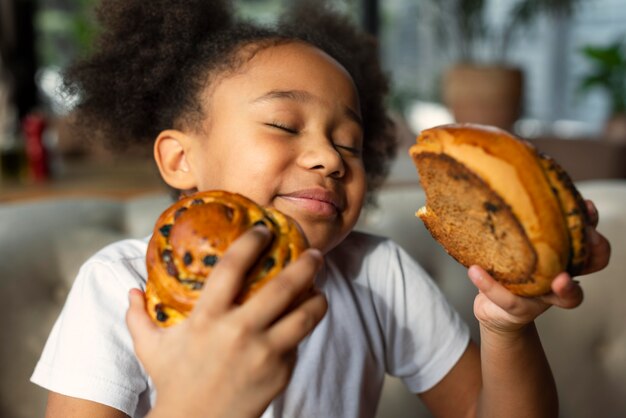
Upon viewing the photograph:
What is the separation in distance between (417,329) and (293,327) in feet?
1.90

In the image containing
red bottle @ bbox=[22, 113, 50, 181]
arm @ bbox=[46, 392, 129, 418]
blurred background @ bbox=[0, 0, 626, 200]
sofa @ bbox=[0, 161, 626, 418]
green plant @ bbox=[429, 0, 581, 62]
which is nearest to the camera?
arm @ bbox=[46, 392, 129, 418]

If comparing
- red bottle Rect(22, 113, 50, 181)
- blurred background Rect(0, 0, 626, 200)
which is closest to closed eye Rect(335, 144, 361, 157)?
blurred background Rect(0, 0, 626, 200)

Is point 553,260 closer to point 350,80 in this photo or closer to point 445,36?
point 350,80

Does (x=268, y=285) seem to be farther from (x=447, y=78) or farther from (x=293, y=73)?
(x=447, y=78)

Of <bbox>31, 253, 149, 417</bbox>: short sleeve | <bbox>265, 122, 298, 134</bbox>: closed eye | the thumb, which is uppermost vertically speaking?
<bbox>265, 122, 298, 134</bbox>: closed eye

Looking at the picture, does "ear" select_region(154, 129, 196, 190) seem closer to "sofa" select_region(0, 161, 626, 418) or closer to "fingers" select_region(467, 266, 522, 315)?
"sofa" select_region(0, 161, 626, 418)

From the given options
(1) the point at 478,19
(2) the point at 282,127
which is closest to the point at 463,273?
(2) the point at 282,127

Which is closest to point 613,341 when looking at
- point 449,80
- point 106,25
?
point 106,25

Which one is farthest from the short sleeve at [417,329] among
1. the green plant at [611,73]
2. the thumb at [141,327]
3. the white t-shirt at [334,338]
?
the green plant at [611,73]

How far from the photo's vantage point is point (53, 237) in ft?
4.05

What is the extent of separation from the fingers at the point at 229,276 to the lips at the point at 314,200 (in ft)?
1.00

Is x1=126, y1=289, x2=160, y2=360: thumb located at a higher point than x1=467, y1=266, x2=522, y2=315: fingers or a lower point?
higher

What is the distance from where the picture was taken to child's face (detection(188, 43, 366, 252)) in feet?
2.89

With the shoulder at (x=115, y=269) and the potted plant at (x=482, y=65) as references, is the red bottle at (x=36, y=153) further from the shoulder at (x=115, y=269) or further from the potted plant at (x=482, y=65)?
the potted plant at (x=482, y=65)
